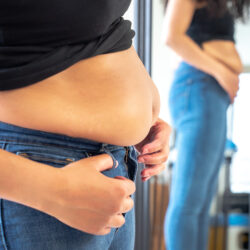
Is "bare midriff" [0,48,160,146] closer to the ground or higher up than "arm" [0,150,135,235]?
higher up

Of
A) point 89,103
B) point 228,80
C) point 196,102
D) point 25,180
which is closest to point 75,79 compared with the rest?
point 89,103

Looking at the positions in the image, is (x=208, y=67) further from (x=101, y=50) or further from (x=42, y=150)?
(x=42, y=150)

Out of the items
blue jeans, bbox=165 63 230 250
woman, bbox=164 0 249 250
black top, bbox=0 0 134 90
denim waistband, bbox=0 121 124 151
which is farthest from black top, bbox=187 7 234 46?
denim waistband, bbox=0 121 124 151

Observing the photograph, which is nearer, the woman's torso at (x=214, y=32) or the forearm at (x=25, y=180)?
the forearm at (x=25, y=180)

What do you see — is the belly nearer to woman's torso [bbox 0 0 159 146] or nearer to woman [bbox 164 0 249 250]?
woman [bbox 164 0 249 250]

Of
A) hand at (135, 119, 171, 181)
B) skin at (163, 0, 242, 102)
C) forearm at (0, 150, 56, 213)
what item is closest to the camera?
forearm at (0, 150, 56, 213)

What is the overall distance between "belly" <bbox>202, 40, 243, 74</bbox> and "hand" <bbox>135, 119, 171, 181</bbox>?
0.75 metres

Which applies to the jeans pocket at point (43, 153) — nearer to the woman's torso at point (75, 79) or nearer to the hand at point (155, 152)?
the woman's torso at point (75, 79)

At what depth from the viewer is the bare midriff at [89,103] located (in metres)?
0.50

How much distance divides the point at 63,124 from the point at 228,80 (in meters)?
1.03

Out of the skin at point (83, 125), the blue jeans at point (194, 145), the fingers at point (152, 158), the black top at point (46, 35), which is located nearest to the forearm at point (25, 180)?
the skin at point (83, 125)

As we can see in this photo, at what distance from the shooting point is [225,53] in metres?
1.44

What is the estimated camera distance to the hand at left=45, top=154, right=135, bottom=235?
445mm

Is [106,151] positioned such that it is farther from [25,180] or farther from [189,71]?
[189,71]
